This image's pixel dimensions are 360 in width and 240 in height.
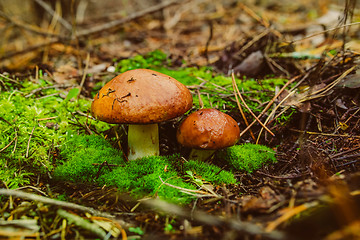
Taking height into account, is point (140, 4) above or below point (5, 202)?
above

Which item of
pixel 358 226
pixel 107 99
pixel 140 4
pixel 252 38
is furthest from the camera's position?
pixel 140 4

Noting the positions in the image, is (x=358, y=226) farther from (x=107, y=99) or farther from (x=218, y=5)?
(x=218, y=5)

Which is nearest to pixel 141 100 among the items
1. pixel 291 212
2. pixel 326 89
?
pixel 291 212

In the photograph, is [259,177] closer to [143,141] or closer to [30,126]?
[143,141]

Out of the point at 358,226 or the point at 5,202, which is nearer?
the point at 358,226

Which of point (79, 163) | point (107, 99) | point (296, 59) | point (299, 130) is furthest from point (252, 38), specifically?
point (79, 163)


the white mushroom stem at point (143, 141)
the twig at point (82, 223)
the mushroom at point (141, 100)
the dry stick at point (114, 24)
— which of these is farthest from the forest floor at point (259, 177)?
the dry stick at point (114, 24)

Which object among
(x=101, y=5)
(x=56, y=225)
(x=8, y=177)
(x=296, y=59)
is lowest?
(x=56, y=225)
